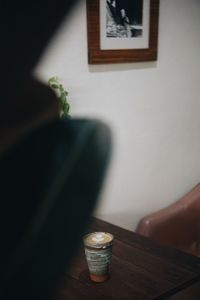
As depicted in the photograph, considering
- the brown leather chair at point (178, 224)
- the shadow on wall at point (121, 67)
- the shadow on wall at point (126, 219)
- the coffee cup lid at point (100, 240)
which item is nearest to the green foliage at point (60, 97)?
the shadow on wall at point (121, 67)

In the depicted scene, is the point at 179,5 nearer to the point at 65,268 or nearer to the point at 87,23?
the point at 87,23

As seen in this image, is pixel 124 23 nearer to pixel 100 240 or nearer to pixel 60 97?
pixel 60 97

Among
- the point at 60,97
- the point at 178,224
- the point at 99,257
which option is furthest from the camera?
the point at 178,224

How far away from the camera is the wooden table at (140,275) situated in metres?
0.79

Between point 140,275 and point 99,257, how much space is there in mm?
131

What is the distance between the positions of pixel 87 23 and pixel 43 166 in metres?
1.04

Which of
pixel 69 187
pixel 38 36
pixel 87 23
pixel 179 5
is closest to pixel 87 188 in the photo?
pixel 69 187

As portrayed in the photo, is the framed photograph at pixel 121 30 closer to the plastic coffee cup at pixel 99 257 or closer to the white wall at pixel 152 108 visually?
the white wall at pixel 152 108

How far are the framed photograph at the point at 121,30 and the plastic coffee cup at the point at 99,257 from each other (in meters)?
0.66

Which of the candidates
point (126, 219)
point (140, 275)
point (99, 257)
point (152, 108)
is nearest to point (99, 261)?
point (99, 257)

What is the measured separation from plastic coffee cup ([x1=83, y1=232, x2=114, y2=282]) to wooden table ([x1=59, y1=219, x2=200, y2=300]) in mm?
17

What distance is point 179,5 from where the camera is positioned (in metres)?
1.53

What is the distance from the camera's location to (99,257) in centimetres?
81

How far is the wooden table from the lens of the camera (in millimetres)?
790
